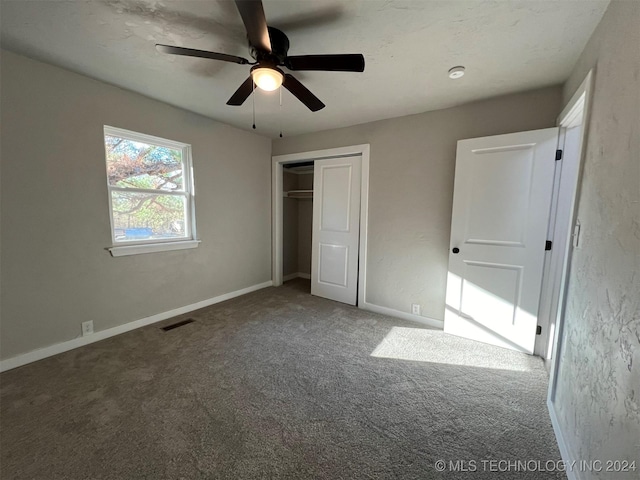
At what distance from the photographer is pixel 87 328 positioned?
8.08 feet

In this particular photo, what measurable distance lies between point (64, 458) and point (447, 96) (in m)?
3.83

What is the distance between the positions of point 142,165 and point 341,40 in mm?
2422

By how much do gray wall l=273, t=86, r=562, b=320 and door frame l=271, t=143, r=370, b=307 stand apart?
0.08m

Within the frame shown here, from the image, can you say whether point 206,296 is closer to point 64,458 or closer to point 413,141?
point 64,458

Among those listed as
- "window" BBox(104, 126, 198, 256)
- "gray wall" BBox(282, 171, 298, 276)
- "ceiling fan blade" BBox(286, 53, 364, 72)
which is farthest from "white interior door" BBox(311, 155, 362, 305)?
"ceiling fan blade" BBox(286, 53, 364, 72)

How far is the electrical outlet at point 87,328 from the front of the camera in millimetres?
2440

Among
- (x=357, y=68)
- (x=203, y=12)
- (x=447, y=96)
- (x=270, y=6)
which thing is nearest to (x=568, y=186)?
(x=447, y=96)

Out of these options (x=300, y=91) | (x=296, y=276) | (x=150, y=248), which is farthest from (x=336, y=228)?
(x=150, y=248)

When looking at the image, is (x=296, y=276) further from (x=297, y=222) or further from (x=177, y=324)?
(x=177, y=324)

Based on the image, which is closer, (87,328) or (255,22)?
(255,22)

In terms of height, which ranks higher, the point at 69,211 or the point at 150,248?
the point at 69,211

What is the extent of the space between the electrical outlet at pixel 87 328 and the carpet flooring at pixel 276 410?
5.8 inches

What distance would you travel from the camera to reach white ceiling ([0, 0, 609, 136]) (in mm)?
1470

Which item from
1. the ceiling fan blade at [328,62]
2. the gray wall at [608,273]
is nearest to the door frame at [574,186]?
the gray wall at [608,273]
